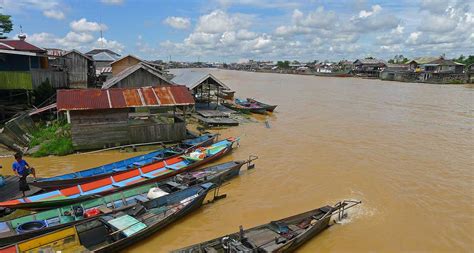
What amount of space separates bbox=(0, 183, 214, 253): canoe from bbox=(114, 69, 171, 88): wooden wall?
1315 cm

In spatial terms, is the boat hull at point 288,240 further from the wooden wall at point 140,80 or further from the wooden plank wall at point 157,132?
the wooden wall at point 140,80

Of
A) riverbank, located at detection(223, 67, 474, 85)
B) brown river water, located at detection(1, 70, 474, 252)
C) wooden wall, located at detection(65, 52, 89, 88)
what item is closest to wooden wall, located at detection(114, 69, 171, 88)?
brown river water, located at detection(1, 70, 474, 252)

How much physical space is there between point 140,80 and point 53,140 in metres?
7.37

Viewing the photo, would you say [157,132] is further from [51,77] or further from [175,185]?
[51,77]

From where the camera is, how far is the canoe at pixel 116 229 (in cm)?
802

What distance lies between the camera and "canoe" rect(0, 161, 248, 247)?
8.43 metres

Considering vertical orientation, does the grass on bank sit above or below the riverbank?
below

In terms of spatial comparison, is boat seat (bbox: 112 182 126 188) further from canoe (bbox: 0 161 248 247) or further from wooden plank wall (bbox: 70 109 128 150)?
wooden plank wall (bbox: 70 109 128 150)

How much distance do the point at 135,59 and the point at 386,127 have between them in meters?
23.4

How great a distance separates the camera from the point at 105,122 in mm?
16609

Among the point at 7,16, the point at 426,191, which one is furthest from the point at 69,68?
the point at 426,191

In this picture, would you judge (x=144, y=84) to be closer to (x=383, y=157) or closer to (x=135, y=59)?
(x=135, y=59)

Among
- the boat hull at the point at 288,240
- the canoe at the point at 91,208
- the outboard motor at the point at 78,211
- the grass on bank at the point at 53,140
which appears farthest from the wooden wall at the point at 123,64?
the boat hull at the point at 288,240

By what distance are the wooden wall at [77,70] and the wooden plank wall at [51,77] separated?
2.16 metres
